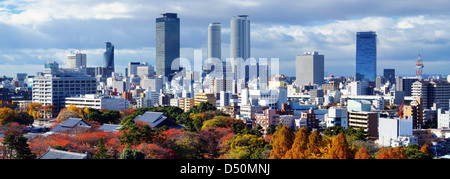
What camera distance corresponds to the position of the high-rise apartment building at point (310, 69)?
121062mm

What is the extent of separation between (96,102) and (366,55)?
99787 mm

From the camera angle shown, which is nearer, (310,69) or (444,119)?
(444,119)

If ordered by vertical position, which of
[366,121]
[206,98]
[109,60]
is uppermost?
[109,60]

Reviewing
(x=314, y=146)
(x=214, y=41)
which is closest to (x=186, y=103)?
(x=314, y=146)

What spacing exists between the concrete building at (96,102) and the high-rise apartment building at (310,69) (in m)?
78.2

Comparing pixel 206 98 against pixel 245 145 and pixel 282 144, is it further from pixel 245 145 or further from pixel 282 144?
pixel 282 144

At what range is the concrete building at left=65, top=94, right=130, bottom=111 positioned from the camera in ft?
152

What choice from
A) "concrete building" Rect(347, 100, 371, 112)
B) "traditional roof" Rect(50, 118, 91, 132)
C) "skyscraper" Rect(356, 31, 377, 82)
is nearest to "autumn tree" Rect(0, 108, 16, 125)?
"traditional roof" Rect(50, 118, 91, 132)

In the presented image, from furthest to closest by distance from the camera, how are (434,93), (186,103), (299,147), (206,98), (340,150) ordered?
1. (434,93)
2. (186,103)
3. (206,98)
4. (299,147)
5. (340,150)

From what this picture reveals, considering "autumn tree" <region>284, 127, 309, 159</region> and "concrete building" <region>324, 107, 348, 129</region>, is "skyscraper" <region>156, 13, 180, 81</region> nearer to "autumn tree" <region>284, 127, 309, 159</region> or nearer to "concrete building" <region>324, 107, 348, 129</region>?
"concrete building" <region>324, 107, 348, 129</region>

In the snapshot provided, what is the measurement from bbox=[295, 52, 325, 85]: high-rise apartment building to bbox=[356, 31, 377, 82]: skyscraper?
1565 cm

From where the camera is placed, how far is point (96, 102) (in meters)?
46.6

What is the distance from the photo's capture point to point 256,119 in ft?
120
